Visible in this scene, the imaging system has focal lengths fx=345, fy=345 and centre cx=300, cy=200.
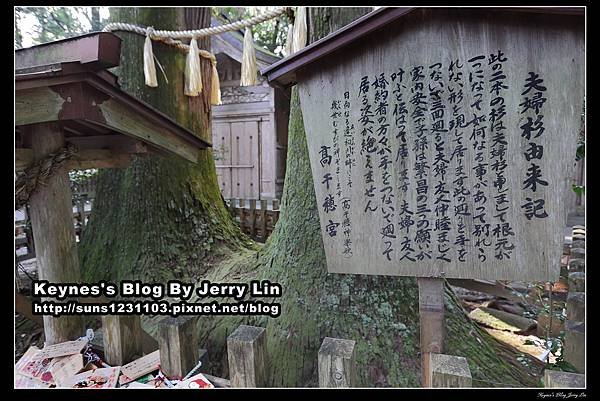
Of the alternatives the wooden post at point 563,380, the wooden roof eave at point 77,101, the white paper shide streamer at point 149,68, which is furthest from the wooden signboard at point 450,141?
the white paper shide streamer at point 149,68

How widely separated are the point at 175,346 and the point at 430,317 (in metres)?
1.27

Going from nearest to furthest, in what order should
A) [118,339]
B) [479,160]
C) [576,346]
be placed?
1. [479,160]
2. [576,346]
3. [118,339]

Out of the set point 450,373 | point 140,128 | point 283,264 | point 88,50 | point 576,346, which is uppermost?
point 88,50

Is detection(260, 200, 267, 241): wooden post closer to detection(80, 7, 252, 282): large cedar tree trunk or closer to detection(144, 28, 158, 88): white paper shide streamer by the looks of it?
detection(80, 7, 252, 282): large cedar tree trunk

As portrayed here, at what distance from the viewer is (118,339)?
1905mm

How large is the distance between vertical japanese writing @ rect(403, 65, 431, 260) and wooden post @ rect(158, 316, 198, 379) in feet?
4.00

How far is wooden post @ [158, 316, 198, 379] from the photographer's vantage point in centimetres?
170

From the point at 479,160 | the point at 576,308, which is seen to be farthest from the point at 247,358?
the point at 576,308

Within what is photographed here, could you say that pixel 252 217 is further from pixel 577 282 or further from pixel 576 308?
pixel 576 308

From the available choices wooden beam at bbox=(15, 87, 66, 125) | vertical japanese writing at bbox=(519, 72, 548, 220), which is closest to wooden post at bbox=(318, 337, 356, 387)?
vertical japanese writing at bbox=(519, 72, 548, 220)

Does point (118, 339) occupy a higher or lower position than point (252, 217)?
lower

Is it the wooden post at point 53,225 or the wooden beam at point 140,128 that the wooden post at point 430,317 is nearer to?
the wooden beam at point 140,128

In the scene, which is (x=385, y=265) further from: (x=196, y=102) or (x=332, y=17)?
(x=196, y=102)

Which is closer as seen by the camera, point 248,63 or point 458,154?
point 458,154
